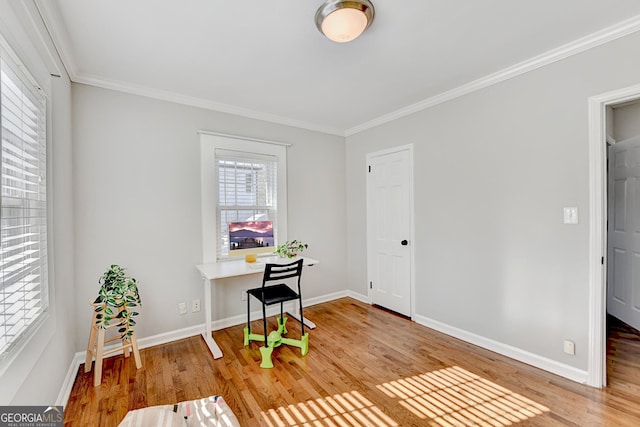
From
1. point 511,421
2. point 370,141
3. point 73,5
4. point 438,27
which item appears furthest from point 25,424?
point 370,141

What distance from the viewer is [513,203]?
8.01 feet

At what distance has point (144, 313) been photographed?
2.72 meters

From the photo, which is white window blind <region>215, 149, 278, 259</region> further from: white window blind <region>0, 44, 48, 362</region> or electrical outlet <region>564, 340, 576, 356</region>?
electrical outlet <region>564, 340, 576, 356</region>

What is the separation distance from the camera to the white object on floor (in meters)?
1.48

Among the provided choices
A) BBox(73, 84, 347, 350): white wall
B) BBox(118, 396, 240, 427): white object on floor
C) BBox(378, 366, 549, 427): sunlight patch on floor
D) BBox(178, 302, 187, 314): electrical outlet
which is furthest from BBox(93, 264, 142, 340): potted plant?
BBox(378, 366, 549, 427): sunlight patch on floor

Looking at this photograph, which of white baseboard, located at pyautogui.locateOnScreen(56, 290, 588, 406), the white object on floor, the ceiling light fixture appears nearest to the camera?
the white object on floor

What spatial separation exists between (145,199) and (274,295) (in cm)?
153

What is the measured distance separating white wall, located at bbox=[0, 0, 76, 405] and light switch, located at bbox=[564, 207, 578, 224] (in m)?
3.31

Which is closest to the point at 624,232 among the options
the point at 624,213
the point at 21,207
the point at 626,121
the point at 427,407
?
the point at 624,213

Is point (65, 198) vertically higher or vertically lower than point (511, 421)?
higher

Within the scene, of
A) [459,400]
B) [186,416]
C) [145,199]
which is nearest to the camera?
[186,416]

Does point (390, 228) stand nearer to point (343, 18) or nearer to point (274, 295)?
point (274, 295)

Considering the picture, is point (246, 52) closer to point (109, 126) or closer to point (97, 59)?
point (97, 59)

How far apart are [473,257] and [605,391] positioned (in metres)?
1.22
